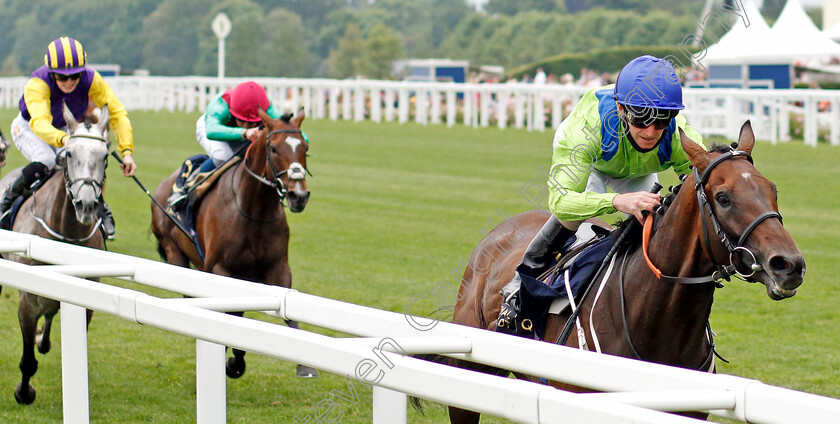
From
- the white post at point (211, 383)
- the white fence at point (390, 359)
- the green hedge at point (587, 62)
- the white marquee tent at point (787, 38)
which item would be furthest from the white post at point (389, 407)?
the green hedge at point (587, 62)

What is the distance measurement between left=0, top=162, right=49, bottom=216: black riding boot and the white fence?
3028 millimetres

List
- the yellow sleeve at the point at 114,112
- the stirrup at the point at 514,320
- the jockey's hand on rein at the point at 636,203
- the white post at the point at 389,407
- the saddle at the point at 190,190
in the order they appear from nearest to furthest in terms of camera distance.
A: the white post at the point at 389,407
the jockey's hand on rein at the point at 636,203
the stirrup at the point at 514,320
the yellow sleeve at the point at 114,112
the saddle at the point at 190,190

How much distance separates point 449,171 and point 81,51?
8.91 meters

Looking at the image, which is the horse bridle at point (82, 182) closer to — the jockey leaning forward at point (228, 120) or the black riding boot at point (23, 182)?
the black riding boot at point (23, 182)

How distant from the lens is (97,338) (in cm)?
662

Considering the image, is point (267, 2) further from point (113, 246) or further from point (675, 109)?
point (675, 109)

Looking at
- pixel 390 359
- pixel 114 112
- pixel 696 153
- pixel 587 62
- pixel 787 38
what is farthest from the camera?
pixel 587 62

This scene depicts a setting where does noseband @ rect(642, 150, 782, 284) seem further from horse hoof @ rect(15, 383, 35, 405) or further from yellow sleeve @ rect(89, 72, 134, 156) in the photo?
yellow sleeve @ rect(89, 72, 134, 156)

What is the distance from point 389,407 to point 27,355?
3.26 metres

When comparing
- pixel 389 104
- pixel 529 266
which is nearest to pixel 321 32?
pixel 389 104

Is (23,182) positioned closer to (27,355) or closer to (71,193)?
(71,193)

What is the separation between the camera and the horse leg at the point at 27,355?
5246 millimetres

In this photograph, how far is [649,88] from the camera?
3.35 metres

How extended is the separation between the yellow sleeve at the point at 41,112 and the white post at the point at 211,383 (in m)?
3.50
